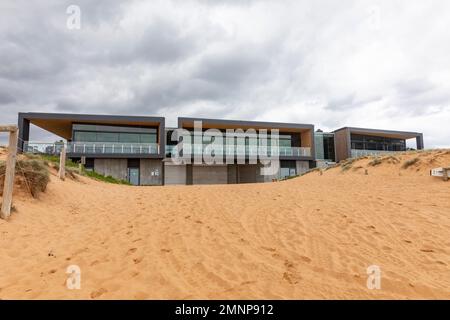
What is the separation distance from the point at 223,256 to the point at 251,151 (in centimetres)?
2330

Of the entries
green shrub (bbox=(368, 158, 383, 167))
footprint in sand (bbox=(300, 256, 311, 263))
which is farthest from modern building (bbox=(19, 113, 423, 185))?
footprint in sand (bbox=(300, 256, 311, 263))

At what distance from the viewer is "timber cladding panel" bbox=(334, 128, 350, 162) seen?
31.4m

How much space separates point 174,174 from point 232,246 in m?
22.2

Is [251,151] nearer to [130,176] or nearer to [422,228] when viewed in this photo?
[130,176]

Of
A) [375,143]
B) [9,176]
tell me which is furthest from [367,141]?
[9,176]

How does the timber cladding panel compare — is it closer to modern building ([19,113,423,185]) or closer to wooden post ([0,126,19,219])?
modern building ([19,113,423,185])

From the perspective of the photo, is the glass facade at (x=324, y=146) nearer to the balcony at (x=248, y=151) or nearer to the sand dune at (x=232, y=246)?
the balcony at (x=248, y=151)

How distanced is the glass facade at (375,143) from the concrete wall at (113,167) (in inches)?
1009

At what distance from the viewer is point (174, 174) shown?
26.1 m

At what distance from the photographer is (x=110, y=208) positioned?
25.1 feet

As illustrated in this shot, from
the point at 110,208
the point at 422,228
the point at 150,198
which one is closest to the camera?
the point at 422,228

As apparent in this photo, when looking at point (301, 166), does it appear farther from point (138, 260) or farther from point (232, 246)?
point (138, 260)
